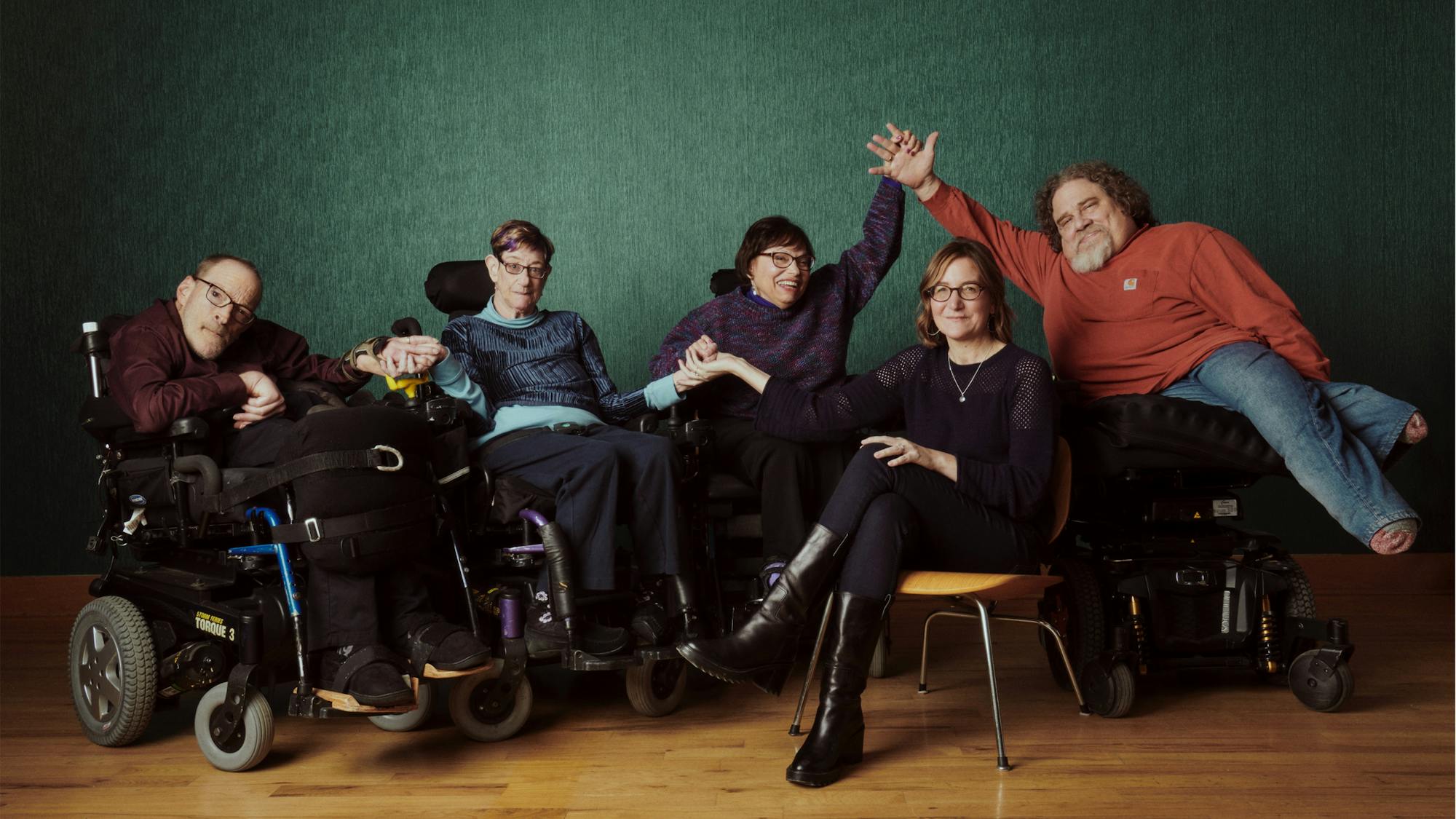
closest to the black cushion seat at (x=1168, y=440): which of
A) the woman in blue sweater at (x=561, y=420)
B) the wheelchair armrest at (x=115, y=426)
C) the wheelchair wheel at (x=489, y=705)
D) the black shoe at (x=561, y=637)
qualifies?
the woman in blue sweater at (x=561, y=420)

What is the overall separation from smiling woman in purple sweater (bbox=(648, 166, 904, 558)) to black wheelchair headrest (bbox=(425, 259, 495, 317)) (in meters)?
0.52

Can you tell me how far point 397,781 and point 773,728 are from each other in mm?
825

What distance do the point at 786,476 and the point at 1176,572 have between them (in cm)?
96

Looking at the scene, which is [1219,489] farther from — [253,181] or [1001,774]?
[253,181]

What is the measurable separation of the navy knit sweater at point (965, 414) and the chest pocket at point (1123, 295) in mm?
550

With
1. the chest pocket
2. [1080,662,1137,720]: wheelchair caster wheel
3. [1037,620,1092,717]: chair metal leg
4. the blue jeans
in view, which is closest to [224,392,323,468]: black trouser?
[1037,620,1092,717]: chair metal leg

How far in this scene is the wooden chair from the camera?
2.40m

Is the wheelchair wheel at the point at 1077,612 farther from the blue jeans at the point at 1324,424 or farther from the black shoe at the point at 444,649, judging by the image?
the black shoe at the point at 444,649

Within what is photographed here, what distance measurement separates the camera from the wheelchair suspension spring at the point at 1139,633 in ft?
9.25

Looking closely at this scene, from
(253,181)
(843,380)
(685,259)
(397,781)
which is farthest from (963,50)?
(397,781)

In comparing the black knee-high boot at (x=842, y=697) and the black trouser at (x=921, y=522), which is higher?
the black trouser at (x=921, y=522)

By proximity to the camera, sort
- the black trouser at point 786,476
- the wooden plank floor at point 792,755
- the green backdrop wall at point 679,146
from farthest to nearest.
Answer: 1. the green backdrop wall at point 679,146
2. the black trouser at point 786,476
3. the wooden plank floor at point 792,755

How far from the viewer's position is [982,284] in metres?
2.67

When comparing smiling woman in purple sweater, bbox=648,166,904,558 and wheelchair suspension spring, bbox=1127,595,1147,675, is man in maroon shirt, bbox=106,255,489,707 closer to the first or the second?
smiling woman in purple sweater, bbox=648,166,904,558
